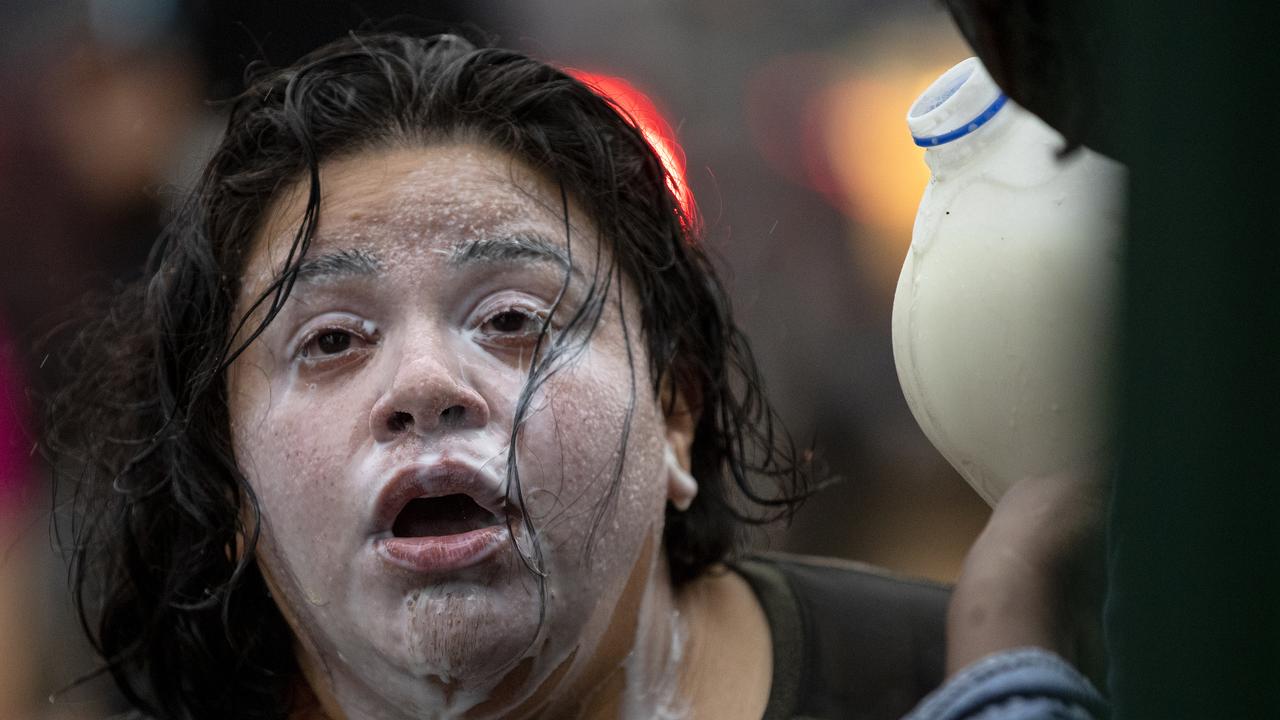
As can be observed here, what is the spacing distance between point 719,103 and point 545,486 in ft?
10.4

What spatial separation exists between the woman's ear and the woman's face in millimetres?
73

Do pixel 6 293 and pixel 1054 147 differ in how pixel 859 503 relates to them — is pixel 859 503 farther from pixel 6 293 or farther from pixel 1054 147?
pixel 1054 147

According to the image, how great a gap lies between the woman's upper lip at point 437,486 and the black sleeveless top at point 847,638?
0.58 metres

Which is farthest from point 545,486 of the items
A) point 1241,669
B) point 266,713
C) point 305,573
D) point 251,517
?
point 1241,669

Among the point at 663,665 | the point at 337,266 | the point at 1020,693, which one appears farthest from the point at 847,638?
the point at 1020,693

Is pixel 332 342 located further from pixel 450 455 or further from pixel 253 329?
pixel 450 455

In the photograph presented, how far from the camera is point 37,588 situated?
3.81 m

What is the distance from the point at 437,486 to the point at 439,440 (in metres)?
0.06

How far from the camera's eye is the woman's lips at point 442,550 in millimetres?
1684

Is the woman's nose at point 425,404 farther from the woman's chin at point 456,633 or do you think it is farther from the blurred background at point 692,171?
the blurred background at point 692,171

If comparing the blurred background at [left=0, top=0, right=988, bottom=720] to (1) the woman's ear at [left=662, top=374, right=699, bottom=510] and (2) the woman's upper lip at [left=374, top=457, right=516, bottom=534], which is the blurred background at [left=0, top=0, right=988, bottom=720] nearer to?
(1) the woman's ear at [left=662, top=374, right=699, bottom=510]

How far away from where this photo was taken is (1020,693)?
3.61ft

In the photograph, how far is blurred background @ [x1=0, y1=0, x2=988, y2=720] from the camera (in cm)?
378

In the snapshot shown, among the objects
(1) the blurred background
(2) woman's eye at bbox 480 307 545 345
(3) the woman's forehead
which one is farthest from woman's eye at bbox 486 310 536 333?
(1) the blurred background
